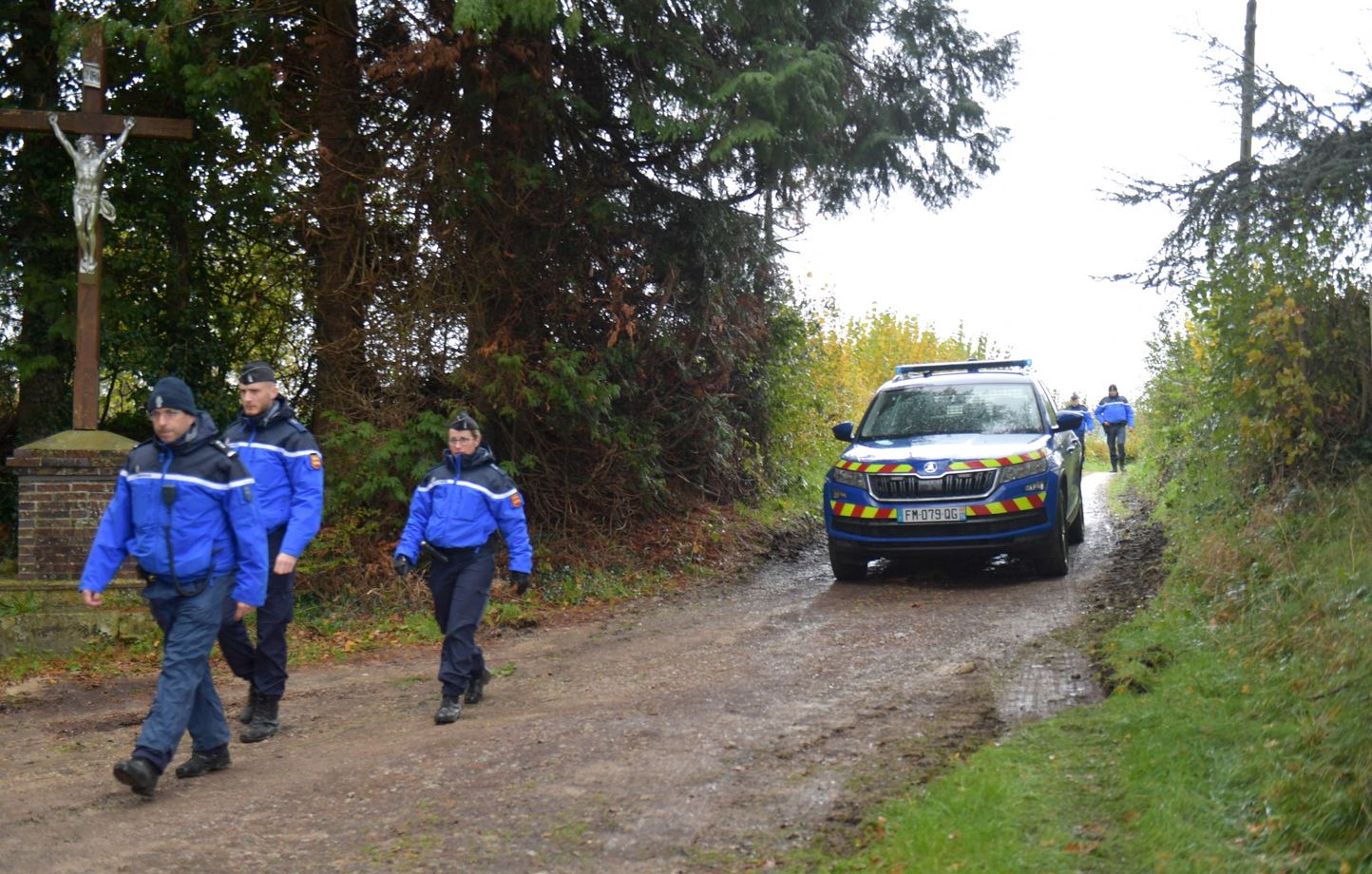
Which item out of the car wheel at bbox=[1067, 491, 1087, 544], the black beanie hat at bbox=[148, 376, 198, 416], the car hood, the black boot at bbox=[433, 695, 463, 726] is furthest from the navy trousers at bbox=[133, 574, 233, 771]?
the car wheel at bbox=[1067, 491, 1087, 544]

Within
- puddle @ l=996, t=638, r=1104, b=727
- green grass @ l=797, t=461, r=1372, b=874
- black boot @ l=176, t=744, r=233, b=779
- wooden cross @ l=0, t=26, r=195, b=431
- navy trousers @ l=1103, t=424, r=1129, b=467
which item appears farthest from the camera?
navy trousers @ l=1103, t=424, r=1129, b=467

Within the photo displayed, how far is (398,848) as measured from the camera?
4.86 m

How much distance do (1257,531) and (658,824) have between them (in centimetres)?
553

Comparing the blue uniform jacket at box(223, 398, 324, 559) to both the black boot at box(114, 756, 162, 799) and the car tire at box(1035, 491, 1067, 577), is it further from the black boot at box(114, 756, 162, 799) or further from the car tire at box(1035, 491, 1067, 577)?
the car tire at box(1035, 491, 1067, 577)

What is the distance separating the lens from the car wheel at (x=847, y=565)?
1153cm

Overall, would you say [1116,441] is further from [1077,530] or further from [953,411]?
[953,411]

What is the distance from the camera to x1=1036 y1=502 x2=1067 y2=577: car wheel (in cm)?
1105

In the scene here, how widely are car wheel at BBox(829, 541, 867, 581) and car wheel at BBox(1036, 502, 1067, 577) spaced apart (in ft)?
5.23

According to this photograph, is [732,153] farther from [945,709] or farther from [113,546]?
[113,546]

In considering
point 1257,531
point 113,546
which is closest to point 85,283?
point 113,546

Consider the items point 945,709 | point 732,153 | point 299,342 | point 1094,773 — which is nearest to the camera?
point 1094,773

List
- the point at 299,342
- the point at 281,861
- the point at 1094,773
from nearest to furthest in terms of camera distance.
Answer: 1. the point at 281,861
2. the point at 1094,773
3. the point at 299,342

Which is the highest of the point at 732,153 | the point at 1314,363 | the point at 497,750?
the point at 732,153

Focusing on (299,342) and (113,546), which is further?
(299,342)
